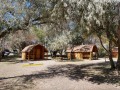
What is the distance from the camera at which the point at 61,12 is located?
1658 centimetres

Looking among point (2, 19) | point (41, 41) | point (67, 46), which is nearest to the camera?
point (2, 19)

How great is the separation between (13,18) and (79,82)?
7082mm

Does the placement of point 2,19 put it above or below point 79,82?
above

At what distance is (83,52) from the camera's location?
45375 mm

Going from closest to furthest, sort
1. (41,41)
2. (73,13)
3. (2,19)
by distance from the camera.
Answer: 1. (2,19)
2. (73,13)
3. (41,41)

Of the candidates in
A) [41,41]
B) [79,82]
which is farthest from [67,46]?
[79,82]

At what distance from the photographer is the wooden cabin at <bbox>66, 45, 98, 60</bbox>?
44312 millimetres

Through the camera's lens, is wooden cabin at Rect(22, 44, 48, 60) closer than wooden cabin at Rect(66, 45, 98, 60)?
Yes

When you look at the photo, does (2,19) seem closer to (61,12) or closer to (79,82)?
(61,12)

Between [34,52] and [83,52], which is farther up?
[34,52]

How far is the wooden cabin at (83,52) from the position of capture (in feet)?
145

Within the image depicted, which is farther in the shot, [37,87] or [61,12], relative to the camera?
[61,12]

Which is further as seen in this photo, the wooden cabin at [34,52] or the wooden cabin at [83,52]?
the wooden cabin at [83,52]

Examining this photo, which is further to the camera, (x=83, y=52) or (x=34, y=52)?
(x=83, y=52)
